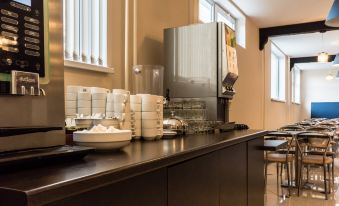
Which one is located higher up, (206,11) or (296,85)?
(206,11)

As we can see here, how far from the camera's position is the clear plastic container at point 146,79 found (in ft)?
Answer: 7.84

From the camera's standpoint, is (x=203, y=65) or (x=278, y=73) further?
(x=278, y=73)

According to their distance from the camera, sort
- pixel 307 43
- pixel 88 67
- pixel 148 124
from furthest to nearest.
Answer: pixel 307 43, pixel 88 67, pixel 148 124

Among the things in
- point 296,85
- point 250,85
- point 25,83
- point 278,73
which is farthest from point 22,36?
point 296,85

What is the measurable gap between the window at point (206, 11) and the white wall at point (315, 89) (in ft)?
31.6

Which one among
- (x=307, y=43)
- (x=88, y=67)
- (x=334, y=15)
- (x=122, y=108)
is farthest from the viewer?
(x=307, y=43)

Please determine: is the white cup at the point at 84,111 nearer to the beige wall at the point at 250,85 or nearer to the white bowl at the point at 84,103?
the white bowl at the point at 84,103

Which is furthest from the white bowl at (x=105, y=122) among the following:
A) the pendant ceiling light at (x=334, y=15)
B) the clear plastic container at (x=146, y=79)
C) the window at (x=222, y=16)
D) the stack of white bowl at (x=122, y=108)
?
the window at (x=222, y=16)

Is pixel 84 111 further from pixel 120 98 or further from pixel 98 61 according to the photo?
pixel 98 61

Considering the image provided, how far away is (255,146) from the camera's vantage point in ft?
7.32

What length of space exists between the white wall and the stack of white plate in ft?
42.0

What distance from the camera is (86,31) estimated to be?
2.16 m

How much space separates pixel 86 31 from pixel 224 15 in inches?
140

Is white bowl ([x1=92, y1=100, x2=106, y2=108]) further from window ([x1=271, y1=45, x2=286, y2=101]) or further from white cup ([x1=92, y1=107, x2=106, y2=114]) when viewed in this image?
window ([x1=271, y1=45, x2=286, y2=101])
